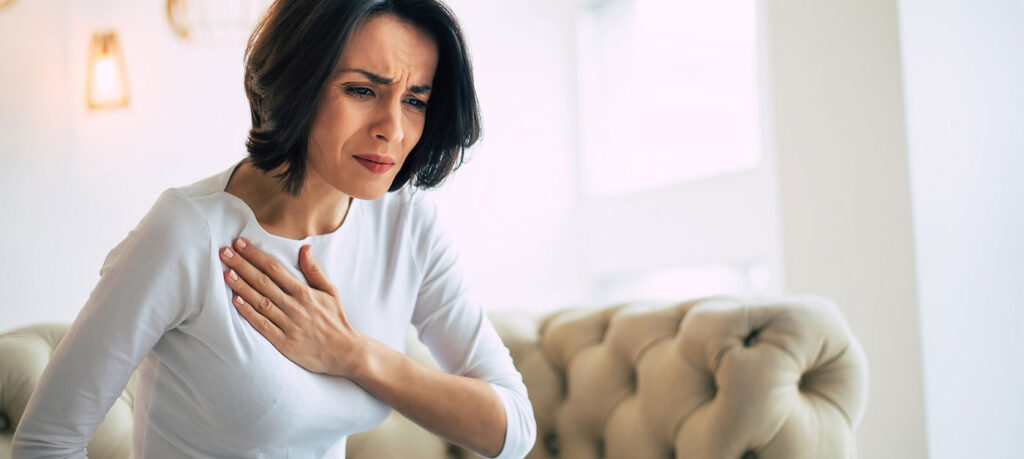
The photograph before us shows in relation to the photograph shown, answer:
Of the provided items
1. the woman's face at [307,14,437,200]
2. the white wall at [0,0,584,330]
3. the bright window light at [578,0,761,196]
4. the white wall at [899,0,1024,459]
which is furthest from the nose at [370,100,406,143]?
the bright window light at [578,0,761,196]

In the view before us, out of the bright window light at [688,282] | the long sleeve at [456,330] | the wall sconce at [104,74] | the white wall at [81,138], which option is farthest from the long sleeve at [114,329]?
the bright window light at [688,282]

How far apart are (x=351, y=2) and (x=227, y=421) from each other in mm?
495

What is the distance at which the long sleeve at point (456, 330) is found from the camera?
3.80 feet

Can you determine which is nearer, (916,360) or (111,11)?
(916,360)

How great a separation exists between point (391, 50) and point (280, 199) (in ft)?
0.77

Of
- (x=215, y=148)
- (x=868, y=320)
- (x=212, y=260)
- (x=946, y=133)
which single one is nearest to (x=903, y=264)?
(x=868, y=320)

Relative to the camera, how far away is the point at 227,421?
964mm

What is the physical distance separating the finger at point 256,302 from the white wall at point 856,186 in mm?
1481

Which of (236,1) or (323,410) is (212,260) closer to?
(323,410)

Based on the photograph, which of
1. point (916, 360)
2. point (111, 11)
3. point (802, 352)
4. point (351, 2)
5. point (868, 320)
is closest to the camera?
point (351, 2)

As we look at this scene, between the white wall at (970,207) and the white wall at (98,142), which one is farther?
the white wall at (98,142)

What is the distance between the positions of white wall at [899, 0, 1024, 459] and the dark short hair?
128cm

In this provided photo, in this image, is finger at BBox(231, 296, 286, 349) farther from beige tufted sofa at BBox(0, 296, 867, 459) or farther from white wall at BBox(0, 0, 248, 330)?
white wall at BBox(0, 0, 248, 330)

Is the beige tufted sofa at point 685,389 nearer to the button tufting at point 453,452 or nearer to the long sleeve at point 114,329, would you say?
the button tufting at point 453,452
